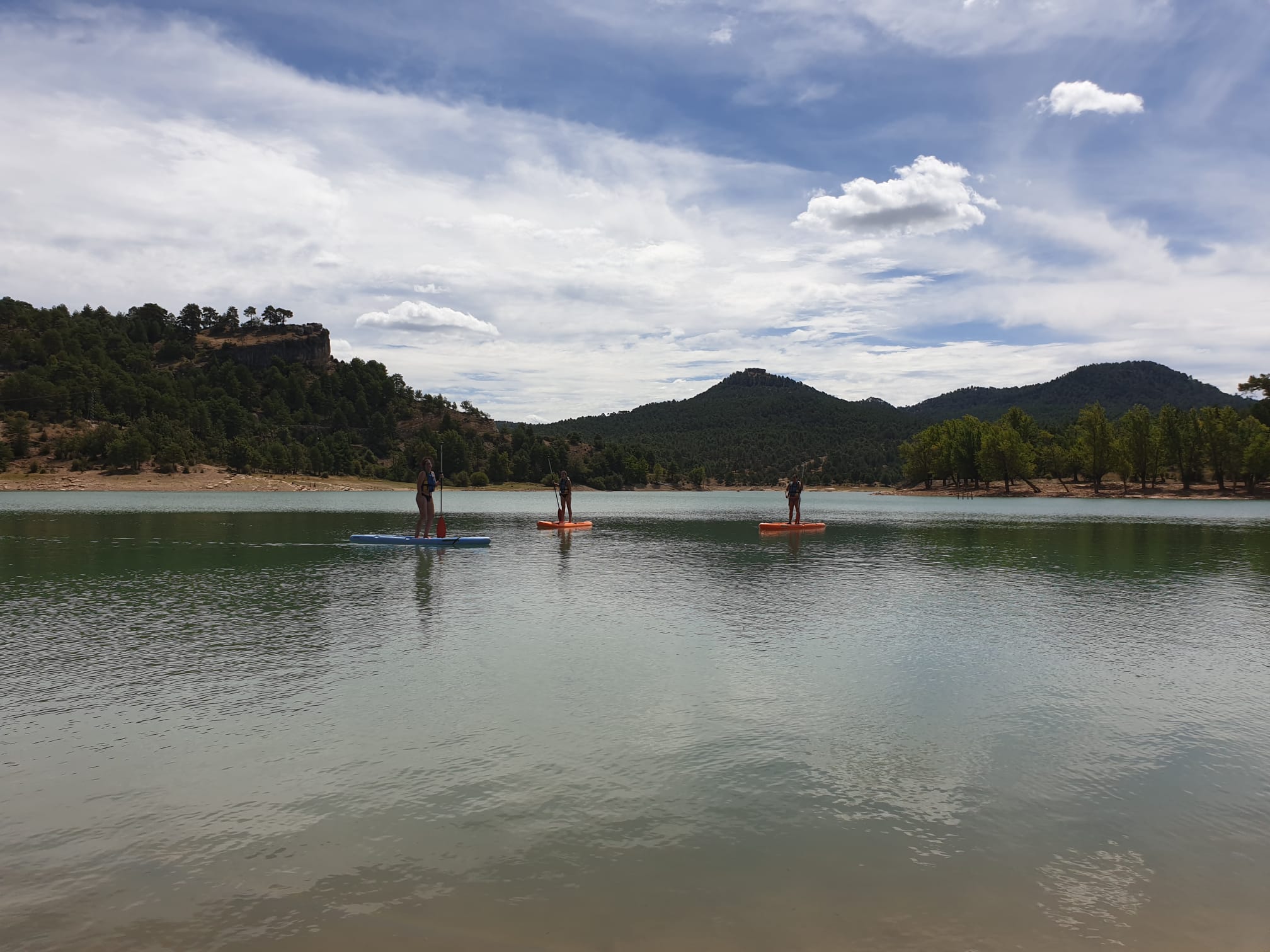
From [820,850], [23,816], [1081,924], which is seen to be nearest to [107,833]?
[23,816]

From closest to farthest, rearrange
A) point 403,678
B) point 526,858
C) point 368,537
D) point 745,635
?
point 526,858 < point 403,678 < point 745,635 < point 368,537

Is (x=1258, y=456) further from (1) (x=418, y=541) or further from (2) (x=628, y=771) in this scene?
(2) (x=628, y=771)

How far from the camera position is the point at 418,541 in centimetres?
4034

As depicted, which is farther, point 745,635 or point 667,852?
point 745,635

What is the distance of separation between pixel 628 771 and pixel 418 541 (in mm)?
31633

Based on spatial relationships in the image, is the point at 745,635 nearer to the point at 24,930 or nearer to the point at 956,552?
the point at 24,930

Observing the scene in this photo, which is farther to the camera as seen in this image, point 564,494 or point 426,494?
point 564,494

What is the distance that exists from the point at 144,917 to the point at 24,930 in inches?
34.5

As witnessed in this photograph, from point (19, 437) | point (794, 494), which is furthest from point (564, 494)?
point (19, 437)

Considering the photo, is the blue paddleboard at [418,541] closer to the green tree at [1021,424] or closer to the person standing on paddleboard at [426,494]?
the person standing on paddleboard at [426,494]

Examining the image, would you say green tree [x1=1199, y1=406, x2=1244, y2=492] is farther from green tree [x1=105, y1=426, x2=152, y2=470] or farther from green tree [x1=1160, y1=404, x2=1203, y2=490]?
green tree [x1=105, y1=426, x2=152, y2=470]

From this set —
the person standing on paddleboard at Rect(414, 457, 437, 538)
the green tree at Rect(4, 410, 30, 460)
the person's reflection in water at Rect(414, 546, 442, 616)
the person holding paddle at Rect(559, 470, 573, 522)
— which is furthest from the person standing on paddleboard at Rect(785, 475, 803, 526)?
the green tree at Rect(4, 410, 30, 460)

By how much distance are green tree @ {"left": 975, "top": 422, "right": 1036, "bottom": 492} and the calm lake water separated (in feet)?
451

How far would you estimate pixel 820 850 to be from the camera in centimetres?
828
